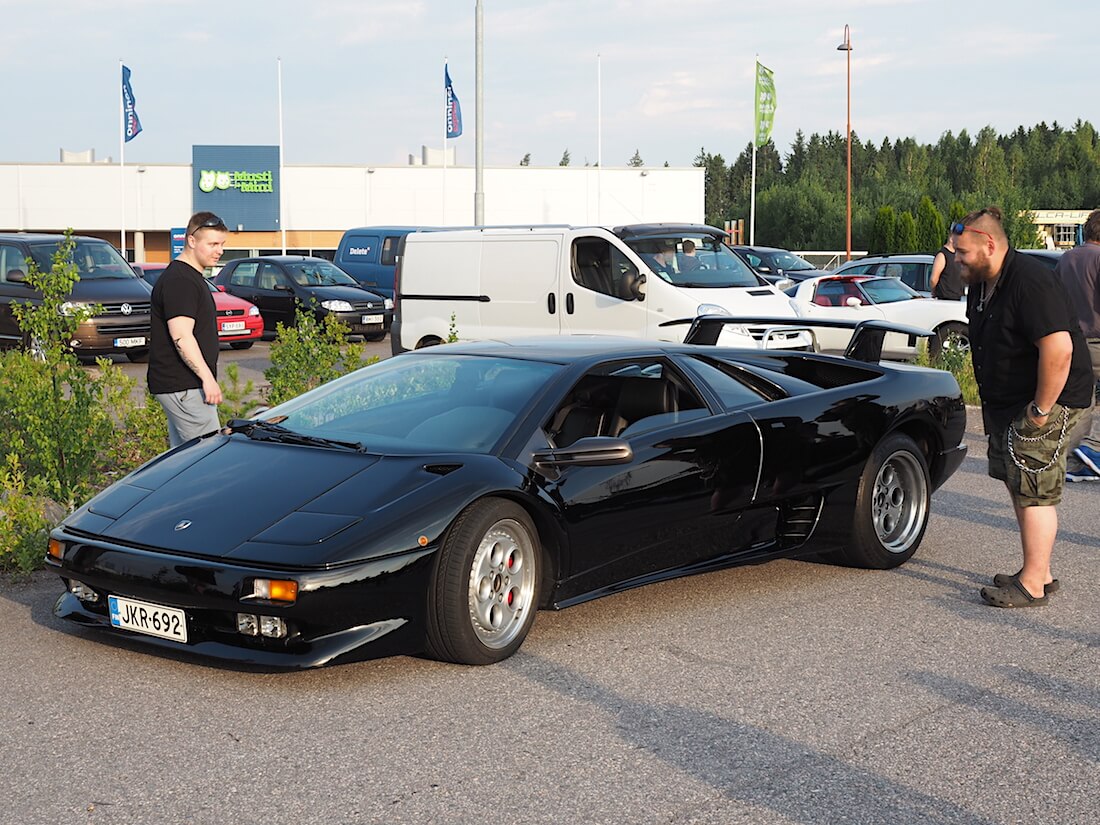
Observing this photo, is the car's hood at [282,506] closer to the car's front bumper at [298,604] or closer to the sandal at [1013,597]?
the car's front bumper at [298,604]

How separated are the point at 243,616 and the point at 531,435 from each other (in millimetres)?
1418

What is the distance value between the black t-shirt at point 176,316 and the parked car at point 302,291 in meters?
16.1

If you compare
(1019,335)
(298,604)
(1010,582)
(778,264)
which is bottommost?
(1010,582)

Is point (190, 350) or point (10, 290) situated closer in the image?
point (190, 350)

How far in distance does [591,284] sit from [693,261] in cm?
117

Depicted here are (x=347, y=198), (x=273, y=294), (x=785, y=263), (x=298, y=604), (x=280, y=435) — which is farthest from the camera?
(x=347, y=198)

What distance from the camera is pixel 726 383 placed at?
678 cm

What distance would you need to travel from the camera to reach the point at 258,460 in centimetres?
589

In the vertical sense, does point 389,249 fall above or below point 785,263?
above

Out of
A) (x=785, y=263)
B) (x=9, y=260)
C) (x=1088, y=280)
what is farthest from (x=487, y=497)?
(x=785, y=263)

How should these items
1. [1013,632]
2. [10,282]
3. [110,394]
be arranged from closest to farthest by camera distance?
[1013,632] < [110,394] < [10,282]

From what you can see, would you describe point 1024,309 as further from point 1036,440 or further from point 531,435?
point 531,435

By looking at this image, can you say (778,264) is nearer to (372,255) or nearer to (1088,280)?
(372,255)

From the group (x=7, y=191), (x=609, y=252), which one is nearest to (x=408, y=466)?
(x=609, y=252)
